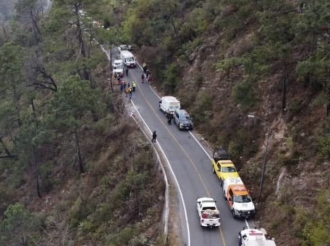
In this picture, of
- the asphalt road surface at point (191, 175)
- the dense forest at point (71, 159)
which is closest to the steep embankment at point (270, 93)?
the asphalt road surface at point (191, 175)

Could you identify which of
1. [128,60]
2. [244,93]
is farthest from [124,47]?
[244,93]

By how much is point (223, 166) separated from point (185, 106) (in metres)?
16.9

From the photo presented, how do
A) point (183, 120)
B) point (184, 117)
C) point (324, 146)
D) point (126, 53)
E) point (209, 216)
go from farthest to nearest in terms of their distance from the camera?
point (126, 53) → point (184, 117) → point (183, 120) → point (324, 146) → point (209, 216)

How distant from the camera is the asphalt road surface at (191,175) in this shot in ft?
103

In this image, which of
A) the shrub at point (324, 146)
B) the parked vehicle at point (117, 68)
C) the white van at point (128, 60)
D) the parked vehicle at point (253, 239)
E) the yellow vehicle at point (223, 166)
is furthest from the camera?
the white van at point (128, 60)

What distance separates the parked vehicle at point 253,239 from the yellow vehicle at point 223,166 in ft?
24.4

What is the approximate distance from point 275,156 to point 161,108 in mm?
19965

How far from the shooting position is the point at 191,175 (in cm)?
3959

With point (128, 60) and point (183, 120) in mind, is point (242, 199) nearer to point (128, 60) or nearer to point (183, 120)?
point (183, 120)

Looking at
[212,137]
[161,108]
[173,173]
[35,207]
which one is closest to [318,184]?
[173,173]

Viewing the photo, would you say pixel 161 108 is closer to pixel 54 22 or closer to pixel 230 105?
pixel 230 105

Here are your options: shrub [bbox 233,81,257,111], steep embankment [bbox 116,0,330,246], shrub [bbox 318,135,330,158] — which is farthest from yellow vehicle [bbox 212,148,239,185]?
shrub [bbox 318,135,330,158]

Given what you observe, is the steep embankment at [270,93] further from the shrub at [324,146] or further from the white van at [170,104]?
the white van at [170,104]

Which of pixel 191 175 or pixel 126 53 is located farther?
pixel 126 53
